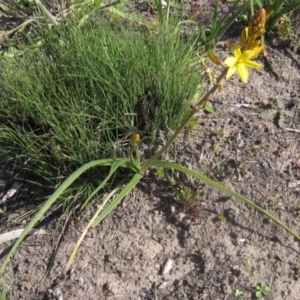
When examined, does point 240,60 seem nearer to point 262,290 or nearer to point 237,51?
point 237,51

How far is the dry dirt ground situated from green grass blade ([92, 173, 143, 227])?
166mm

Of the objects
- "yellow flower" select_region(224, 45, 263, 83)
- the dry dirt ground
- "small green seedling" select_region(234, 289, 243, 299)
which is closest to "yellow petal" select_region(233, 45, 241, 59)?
"yellow flower" select_region(224, 45, 263, 83)

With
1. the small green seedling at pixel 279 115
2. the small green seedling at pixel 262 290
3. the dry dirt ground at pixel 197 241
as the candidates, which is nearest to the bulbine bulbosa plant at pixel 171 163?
the dry dirt ground at pixel 197 241

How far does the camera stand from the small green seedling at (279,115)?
2654 millimetres

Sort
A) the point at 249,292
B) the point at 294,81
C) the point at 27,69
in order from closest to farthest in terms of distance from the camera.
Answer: the point at 249,292 → the point at 27,69 → the point at 294,81

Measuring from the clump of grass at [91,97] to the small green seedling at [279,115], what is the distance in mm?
384

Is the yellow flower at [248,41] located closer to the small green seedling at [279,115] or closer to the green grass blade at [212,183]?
the green grass blade at [212,183]

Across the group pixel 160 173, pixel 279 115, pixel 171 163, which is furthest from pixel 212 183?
pixel 279 115

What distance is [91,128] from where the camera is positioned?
8.21ft

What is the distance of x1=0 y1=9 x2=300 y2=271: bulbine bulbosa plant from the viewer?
167cm

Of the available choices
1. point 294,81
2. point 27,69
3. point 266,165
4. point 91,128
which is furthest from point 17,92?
point 294,81

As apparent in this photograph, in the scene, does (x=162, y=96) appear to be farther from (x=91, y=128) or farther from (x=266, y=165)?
(x=266, y=165)

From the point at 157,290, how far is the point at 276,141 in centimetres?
87

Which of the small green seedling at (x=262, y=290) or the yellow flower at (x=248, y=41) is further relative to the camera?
the small green seedling at (x=262, y=290)
